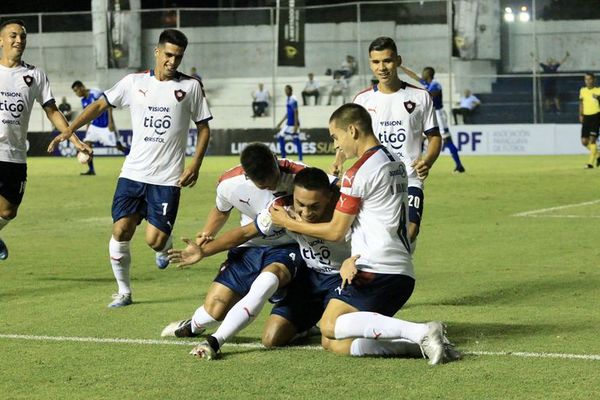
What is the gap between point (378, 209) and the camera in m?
7.40

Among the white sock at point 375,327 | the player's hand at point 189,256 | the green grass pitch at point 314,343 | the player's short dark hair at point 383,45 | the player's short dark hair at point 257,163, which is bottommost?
the green grass pitch at point 314,343

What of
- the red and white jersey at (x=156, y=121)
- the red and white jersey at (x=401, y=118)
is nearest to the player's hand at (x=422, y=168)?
the red and white jersey at (x=401, y=118)

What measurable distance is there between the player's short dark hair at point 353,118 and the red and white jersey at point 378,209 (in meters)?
0.16

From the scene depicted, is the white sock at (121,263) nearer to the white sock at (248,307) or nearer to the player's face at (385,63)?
the white sock at (248,307)

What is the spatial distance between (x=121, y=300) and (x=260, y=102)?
1228 inches

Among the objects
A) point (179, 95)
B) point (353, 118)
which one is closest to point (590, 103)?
point (179, 95)

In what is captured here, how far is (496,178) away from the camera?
25297 mm

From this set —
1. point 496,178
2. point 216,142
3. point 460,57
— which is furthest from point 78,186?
point 460,57

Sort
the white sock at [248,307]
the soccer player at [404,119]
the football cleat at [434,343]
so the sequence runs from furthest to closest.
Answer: the soccer player at [404,119] → the white sock at [248,307] → the football cleat at [434,343]

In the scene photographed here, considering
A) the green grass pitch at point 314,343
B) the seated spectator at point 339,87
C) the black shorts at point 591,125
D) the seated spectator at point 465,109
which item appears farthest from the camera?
the seated spectator at point 339,87

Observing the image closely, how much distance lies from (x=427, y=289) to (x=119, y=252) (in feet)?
9.53

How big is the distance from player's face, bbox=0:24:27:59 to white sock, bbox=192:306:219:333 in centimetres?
392

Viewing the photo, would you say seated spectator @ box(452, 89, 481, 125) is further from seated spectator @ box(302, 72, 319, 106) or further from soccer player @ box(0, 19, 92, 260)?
soccer player @ box(0, 19, 92, 260)

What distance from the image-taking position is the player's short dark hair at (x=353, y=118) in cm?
745
